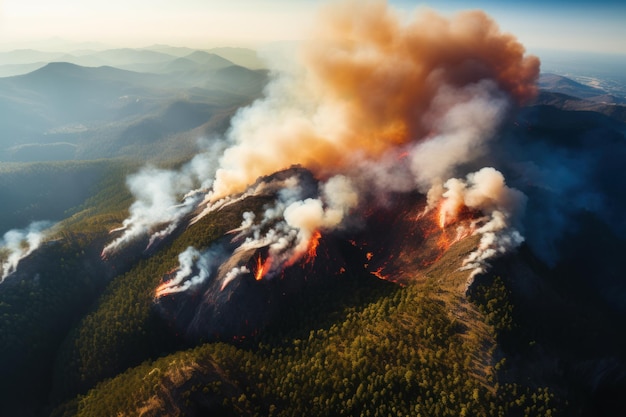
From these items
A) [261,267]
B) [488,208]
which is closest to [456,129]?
[488,208]

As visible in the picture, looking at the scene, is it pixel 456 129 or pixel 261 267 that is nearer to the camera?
pixel 261 267

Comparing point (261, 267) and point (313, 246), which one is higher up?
point (313, 246)

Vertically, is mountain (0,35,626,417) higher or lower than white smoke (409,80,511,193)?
lower

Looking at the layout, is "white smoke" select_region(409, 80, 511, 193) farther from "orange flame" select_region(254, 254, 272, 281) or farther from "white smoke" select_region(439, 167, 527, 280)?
"orange flame" select_region(254, 254, 272, 281)

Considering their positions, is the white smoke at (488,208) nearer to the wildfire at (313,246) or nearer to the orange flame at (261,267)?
the wildfire at (313,246)

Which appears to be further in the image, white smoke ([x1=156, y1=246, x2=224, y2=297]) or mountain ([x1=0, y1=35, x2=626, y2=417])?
white smoke ([x1=156, y1=246, x2=224, y2=297])

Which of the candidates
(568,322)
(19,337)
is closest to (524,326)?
(568,322)

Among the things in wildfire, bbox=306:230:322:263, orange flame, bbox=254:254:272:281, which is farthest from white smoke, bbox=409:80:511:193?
orange flame, bbox=254:254:272:281

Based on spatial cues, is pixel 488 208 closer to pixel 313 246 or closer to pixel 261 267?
pixel 313 246

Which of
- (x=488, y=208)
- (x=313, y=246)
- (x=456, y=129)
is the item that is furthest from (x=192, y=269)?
(x=456, y=129)

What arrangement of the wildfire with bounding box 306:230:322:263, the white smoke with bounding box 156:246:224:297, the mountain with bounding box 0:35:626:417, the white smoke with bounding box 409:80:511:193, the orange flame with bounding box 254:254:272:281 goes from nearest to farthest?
1. the mountain with bounding box 0:35:626:417
2. the orange flame with bounding box 254:254:272:281
3. the white smoke with bounding box 156:246:224:297
4. the wildfire with bounding box 306:230:322:263
5. the white smoke with bounding box 409:80:511:193

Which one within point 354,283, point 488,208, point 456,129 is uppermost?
point 456,129

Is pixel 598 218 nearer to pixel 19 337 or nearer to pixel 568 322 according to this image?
pixel 568 322
